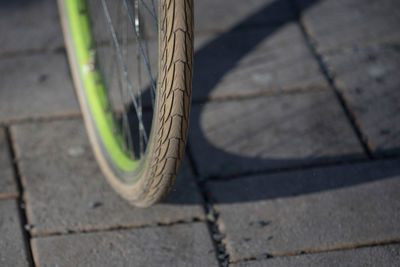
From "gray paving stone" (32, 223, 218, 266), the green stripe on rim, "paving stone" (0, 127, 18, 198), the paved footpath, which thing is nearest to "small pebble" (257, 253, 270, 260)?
the paved footpath

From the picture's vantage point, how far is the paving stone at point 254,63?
283 centimetres

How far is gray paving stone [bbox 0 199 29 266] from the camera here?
2.08m

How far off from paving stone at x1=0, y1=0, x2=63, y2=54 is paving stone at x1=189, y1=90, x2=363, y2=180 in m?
0.94

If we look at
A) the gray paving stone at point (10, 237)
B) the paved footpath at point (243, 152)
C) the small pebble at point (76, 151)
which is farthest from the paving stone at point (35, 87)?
the gray paving stone at point (10, 237)

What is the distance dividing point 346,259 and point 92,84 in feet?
4.13

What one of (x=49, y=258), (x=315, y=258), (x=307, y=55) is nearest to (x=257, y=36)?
(x=307, y=55)

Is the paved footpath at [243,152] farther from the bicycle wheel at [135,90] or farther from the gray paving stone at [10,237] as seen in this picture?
the bicycle wheel at [135,90]

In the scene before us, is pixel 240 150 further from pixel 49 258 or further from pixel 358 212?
pixel 49 258

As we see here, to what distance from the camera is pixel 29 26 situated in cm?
324

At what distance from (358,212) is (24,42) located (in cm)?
187

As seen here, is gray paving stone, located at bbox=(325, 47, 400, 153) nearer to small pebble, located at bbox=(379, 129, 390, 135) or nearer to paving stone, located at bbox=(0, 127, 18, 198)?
small pebble, located at bbox=(379, 129, 390, 135)

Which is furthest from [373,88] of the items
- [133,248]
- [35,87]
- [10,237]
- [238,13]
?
[10,237]

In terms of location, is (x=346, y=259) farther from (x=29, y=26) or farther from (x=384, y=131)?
(x=29, y=26)

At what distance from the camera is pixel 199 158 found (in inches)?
98.2
